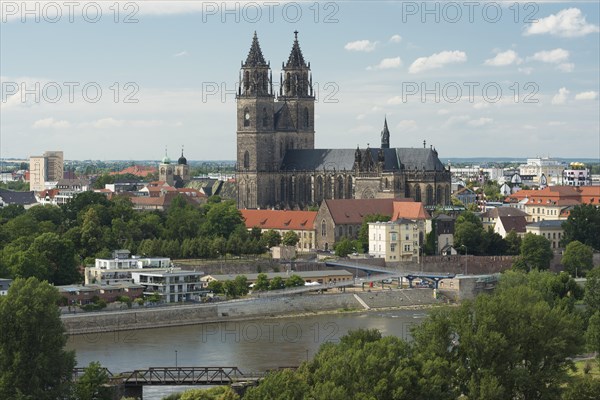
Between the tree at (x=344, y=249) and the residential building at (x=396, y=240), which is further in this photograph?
the tree at (x=344, y=249)

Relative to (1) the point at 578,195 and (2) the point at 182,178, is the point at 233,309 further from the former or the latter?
(2) the point at 182,178

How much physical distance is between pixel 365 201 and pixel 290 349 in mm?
35251

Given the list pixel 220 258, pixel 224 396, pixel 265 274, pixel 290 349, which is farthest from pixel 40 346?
pixel 220 258

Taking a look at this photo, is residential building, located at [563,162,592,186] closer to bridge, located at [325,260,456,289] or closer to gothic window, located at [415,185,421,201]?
gothic window, located at [415,185,421,201]

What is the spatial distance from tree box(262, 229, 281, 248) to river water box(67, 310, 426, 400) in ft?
56.1

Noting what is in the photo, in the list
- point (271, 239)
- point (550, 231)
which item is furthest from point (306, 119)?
point (550, 231)

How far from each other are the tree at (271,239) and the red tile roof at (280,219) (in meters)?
3.86

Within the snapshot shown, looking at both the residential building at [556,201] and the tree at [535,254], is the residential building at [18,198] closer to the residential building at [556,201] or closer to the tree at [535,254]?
the residential building at [556,201]

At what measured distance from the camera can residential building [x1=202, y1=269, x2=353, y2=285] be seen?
2844 inches

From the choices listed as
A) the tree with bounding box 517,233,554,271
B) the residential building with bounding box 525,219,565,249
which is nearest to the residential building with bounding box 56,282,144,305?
the tree with bounding box 517,233,554,271

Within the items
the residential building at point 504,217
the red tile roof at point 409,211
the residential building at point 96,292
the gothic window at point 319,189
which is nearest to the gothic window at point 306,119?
the gothic window at point 319,189

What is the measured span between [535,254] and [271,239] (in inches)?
582

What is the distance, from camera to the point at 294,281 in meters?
70.6

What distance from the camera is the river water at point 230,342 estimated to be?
166 feet
